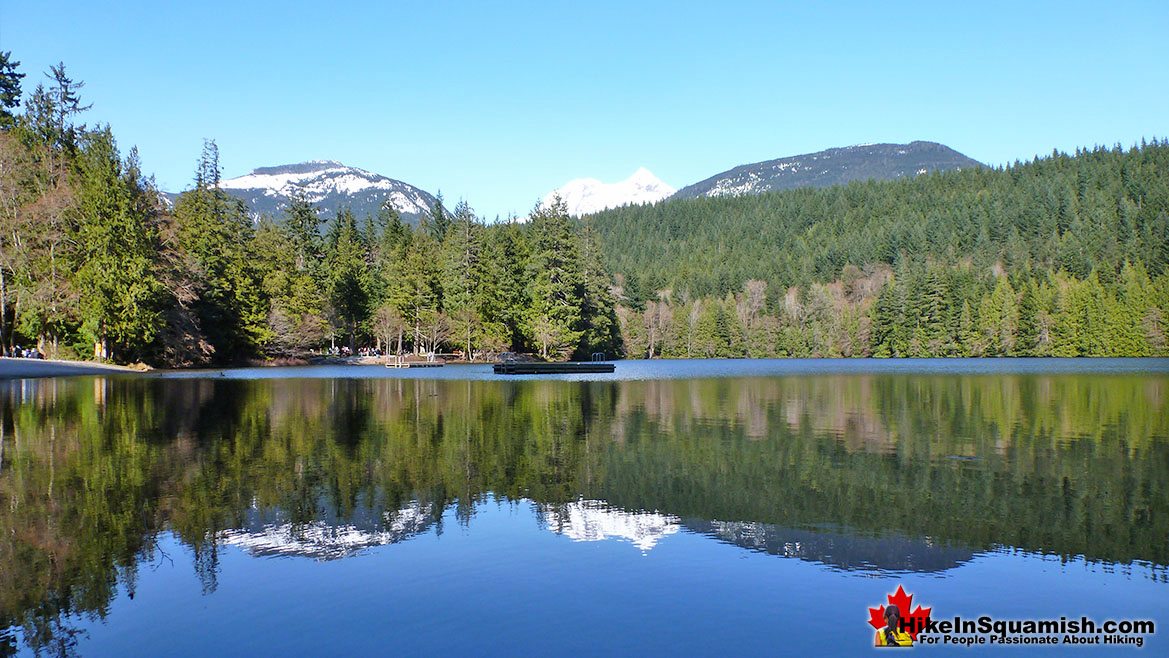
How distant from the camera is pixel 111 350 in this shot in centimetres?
6400

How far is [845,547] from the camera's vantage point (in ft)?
36.5

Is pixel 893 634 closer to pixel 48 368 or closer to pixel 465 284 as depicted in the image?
pixel 48 368

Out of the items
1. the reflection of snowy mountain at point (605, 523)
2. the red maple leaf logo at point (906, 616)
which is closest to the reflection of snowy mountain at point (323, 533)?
the reflection of snowy mountain at point (605, 523)

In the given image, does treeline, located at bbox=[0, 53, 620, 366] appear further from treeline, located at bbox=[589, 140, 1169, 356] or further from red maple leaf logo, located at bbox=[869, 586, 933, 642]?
red maple leaf logo, located at bbox=[869, 586, 933, 642]

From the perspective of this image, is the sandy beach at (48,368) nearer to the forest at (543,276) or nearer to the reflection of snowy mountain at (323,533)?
the forest at (543,276)

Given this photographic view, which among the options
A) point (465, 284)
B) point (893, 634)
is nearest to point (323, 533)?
point (893, 634)

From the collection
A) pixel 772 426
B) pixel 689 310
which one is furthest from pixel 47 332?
pixel 689 310

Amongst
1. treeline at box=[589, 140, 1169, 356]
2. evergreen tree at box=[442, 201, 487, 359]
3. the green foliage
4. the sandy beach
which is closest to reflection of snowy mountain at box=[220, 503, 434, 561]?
the sandy beach

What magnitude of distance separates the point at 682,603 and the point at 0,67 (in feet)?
291

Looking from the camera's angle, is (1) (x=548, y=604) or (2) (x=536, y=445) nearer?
(1) (x=548, y=604)

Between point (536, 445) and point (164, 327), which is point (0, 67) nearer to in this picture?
point (164, 327)

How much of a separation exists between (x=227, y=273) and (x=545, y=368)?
Result: 34.2 m

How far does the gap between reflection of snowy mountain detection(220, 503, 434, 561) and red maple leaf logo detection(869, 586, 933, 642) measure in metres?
6.36

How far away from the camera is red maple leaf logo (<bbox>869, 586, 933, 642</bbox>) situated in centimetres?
828
